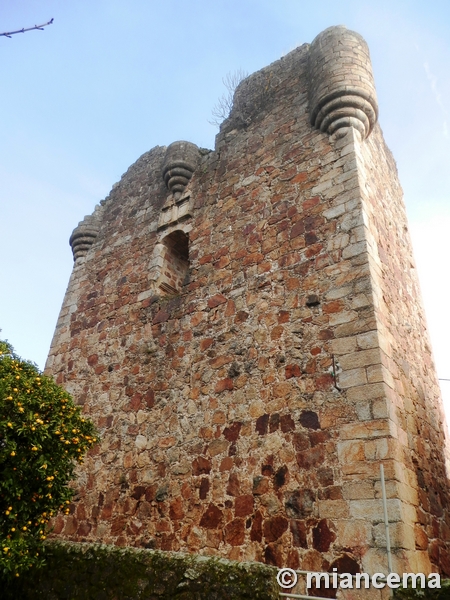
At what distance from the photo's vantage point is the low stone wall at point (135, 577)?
3053 mm

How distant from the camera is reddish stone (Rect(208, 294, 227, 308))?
5797 millimetres

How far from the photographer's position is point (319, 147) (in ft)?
19.4

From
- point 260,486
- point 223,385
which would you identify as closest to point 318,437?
point 260,486

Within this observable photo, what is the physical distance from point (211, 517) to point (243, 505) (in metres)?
0.39

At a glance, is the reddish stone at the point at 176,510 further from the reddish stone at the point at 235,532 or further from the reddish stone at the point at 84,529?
the reddish stone at the point at 84,529

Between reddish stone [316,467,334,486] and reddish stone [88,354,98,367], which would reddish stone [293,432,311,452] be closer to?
reddish stone [316,467,334,486]

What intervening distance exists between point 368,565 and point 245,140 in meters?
5.49

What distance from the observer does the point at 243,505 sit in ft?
14.9

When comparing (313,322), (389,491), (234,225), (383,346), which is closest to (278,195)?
(234,225)

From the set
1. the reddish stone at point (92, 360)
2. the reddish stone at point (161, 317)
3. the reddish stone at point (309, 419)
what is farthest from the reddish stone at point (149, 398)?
the reddish stone at point (309, 419)

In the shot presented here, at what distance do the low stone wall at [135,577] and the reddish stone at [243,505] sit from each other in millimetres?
1131

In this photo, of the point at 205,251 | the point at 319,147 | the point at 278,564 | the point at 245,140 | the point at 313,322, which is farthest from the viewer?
the point at 245,140

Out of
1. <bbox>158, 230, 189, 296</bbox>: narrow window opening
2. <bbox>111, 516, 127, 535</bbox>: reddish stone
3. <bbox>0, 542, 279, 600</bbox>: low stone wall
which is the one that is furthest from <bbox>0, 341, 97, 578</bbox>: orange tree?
<bbox>158, 230, 189, 296</bbox>: narrow window opening

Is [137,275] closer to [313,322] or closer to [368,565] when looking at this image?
[313,322]
